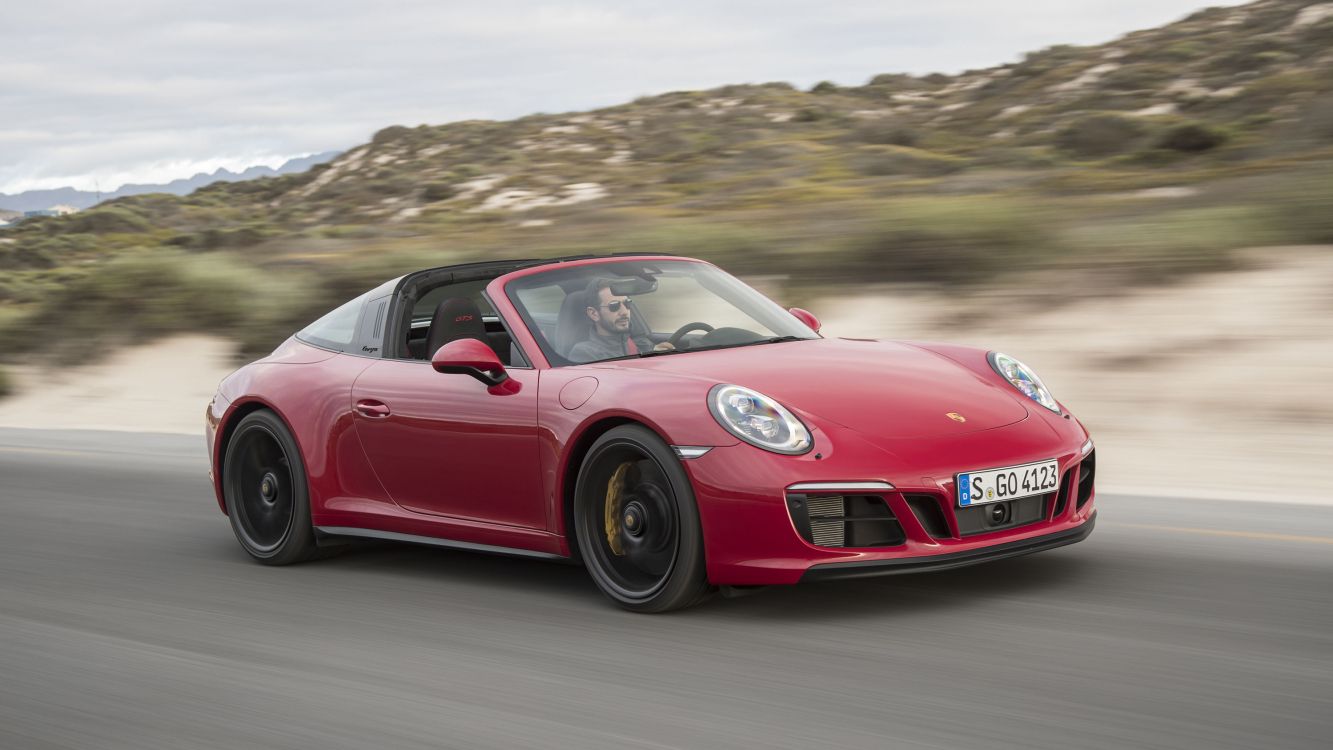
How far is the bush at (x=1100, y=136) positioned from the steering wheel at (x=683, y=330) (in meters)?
22.0

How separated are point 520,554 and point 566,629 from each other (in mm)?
614

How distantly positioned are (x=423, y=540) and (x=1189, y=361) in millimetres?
5875

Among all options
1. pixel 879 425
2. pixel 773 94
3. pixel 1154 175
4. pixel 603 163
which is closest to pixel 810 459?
pixel 879 425

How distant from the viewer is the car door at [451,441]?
5.49 metres

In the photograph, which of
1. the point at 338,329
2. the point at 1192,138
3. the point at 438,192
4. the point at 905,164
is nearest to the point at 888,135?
the point at 905,164

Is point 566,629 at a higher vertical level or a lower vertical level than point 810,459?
lower

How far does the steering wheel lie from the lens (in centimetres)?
594

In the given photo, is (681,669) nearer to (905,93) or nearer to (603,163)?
(603,163)

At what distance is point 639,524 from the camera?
201 inches

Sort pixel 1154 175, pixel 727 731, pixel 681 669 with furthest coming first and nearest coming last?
pixel 1154 175
pixel 681 669
pixel 727 731

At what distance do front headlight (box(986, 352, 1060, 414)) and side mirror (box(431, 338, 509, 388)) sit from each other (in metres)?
1.89

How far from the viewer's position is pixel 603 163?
49094mm

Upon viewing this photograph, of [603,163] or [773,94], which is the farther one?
[773,94]

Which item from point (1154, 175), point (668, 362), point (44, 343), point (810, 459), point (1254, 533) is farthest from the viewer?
point (1154, 175)
